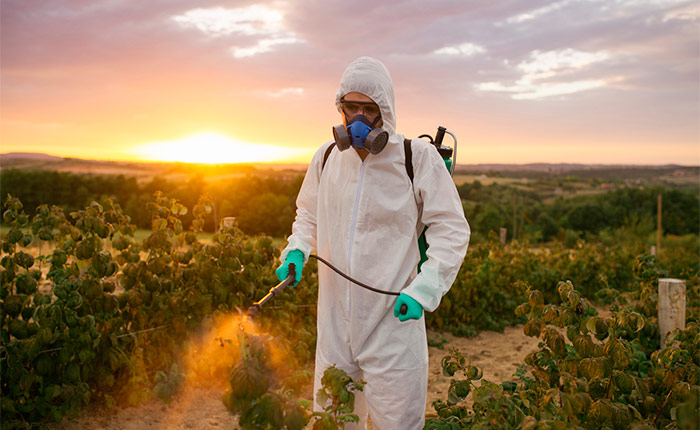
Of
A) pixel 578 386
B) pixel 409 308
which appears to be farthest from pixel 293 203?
pixel 578 386

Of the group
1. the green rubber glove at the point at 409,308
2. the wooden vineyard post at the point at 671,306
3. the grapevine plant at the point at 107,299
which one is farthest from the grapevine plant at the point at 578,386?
the grapevine plant at the point at 107,299

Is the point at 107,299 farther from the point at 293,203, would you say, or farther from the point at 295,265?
the point at 293,203

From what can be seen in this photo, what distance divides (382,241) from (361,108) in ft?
1.77

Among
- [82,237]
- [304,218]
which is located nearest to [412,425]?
[304,218]

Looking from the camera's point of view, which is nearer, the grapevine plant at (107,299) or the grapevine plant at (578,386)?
the grapevine plant at (578,386)

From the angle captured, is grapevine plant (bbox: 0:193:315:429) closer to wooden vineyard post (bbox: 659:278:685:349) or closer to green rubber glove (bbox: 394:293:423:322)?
green rubber glove (bbox: 394:293:423:322)

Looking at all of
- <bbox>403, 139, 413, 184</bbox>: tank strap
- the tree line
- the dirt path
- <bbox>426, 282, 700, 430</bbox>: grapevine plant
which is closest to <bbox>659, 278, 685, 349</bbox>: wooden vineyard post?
the dirt path

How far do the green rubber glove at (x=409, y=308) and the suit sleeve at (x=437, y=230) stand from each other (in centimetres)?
2

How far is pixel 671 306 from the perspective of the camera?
12.7ft

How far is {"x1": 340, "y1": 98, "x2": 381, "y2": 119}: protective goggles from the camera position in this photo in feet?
6.51

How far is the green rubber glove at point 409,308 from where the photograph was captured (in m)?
1.72

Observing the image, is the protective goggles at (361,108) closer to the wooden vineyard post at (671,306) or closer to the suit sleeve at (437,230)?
the suit sleeve at (437,230)

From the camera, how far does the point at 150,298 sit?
3.23 meters

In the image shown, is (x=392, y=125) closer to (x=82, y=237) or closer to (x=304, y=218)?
(x=304, y=218)
